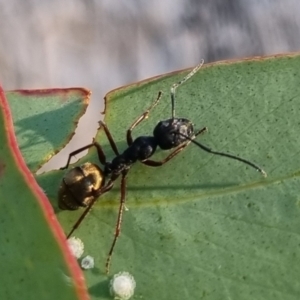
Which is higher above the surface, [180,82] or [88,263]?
[180,82]

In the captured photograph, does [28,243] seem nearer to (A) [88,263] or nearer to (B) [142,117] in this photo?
(A) [88,263]

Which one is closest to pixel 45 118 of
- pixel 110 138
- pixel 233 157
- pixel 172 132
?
pixel 110 138

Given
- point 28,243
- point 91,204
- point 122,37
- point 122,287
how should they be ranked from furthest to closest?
point 122,37
point 91,204
point 122,287
point 28,243

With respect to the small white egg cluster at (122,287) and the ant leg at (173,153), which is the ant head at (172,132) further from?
the small white egg cluster at (122,287)

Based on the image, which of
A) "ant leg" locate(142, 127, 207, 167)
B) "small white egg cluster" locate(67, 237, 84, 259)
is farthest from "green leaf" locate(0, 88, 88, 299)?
"ant leg" locate(142, 127, 207, 167)

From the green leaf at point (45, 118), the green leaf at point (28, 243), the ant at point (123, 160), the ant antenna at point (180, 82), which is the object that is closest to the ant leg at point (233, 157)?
the ant at point (123, 160)
